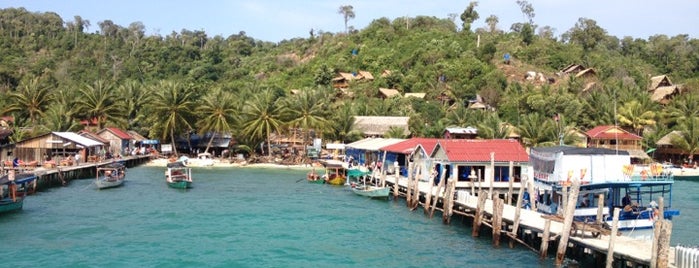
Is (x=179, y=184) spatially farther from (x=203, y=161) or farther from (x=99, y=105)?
(x=99, y=105)

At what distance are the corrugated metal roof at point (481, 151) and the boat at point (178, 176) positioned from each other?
69.8 feet

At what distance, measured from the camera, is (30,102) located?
278ft

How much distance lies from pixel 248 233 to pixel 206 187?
2155cm

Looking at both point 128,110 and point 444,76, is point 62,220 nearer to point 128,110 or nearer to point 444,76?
point 128,110

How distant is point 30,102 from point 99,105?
922 centimetres

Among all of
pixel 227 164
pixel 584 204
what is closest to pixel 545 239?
pixel 584 204

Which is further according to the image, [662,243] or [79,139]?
[79,139]

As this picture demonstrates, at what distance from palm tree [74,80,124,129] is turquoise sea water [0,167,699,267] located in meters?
35.3

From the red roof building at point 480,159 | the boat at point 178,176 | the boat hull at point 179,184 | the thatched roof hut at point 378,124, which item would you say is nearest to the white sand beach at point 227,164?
the thatched roof hut at point 378,124

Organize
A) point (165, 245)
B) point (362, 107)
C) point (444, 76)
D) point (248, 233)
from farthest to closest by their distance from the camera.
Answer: point (444, 76)
point (362, 107)
point (248, 233)
point (165, 245)

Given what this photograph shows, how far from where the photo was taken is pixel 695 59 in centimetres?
12888

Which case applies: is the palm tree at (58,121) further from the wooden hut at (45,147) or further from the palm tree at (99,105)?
the wooden hut at (45,147)

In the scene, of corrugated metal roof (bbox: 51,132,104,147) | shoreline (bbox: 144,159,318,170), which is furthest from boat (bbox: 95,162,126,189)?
shoreline (bbox: 144,159,318,170)

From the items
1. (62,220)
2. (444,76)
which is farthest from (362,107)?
(62,220)
